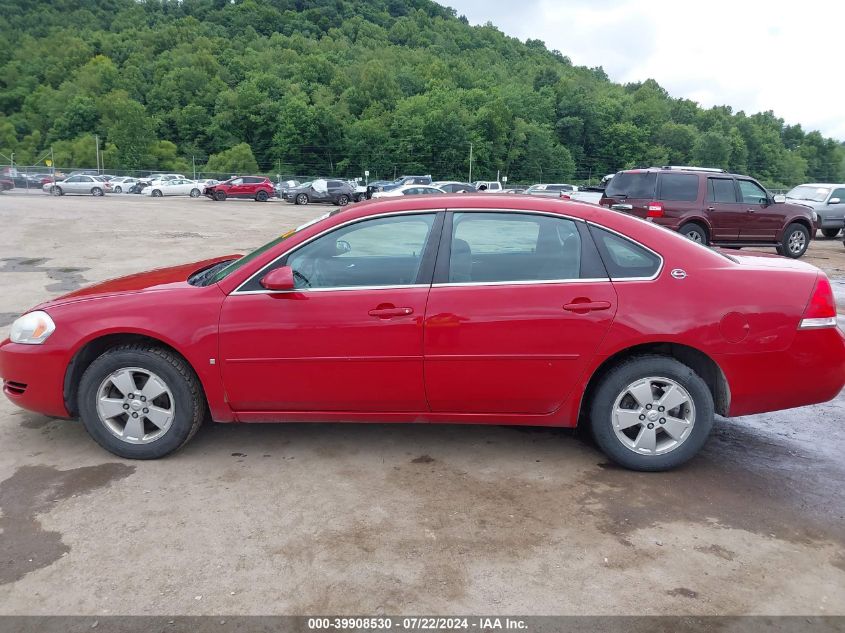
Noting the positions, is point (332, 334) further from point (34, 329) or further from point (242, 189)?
point (242, 189)

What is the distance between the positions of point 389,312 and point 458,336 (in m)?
0.42

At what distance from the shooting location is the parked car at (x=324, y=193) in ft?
134

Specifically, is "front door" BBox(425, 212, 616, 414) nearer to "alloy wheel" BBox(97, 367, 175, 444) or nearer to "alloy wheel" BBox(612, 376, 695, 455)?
"alloy wheel" BBox(612, 376, 695, 455)

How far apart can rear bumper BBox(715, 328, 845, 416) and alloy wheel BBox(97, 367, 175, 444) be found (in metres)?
3.31

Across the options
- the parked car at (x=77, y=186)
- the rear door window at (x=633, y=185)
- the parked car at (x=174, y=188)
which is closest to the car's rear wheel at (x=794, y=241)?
the rear door window at (x=633, y=185)

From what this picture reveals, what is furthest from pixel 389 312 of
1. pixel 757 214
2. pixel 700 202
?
pixel 757 214

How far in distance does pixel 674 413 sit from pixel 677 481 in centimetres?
39

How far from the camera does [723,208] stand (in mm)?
13305

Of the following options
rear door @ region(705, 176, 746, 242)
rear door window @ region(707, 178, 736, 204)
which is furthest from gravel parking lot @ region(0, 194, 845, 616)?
rear door window @ region(707, 178, 736, 204)

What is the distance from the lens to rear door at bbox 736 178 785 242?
1369cm

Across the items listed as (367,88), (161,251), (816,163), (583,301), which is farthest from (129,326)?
(816,163)

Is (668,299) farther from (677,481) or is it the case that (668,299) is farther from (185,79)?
(185,79)

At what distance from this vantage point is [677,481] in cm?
385

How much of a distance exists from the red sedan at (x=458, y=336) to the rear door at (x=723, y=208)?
33.0 ft
